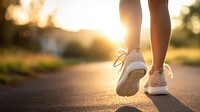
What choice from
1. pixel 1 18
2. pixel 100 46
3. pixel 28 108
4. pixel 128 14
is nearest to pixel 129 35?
pixel 128 14

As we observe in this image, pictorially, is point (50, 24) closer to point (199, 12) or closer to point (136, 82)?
point (199, 12)

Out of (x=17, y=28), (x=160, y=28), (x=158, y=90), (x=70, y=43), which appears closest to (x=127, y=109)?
(x=158, y=90)

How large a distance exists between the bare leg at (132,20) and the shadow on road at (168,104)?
40cm

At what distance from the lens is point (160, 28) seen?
336 centimetres

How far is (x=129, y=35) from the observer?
3.15 meters

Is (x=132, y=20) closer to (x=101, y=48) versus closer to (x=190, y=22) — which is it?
(x=190, y=22)

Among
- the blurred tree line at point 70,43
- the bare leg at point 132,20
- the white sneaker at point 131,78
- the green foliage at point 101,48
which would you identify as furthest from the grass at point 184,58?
the green foliage at point 101,48

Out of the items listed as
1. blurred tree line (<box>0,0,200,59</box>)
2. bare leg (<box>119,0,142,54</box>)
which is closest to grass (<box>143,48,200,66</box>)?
blurred tree line (<box>0,0,200,59</box>)

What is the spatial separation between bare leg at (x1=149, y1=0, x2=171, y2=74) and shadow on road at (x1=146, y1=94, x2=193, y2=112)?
277 millimetres

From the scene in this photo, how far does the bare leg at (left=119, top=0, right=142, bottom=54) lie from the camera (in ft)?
10.3

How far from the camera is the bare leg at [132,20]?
3.15m

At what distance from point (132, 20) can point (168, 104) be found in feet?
2.14

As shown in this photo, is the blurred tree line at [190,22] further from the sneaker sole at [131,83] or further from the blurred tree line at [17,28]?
the sneaker sole at [131,83]

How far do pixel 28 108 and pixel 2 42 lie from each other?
25.0m
